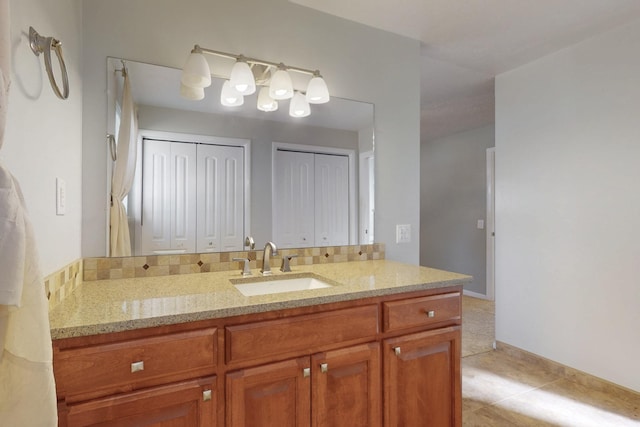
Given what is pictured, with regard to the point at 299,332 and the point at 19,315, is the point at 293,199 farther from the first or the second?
the point at 19,315

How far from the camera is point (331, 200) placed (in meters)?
1.98

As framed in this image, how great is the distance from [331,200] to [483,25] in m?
1.42

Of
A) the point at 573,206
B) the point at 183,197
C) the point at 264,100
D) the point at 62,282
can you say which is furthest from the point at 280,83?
the point at 573,206

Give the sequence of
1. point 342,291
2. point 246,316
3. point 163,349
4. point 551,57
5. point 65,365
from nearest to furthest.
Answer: point 65,365
point 163,349
point 246,316
point 342,291
point 551,57

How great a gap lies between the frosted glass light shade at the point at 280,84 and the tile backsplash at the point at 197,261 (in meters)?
0.82

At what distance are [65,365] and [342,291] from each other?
0.83 m

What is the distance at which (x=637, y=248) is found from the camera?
2031 mm

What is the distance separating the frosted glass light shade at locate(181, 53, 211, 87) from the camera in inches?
60.7

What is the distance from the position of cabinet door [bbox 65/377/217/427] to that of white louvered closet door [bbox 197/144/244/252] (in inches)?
29.5

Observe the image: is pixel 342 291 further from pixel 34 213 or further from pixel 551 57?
pixel 551 57

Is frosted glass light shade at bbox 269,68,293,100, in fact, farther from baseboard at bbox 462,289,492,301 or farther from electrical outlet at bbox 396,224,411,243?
baseboard at bbox 462,289,492,301

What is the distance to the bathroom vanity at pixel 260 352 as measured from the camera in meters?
0.91

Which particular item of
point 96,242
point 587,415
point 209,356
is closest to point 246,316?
point 209,356

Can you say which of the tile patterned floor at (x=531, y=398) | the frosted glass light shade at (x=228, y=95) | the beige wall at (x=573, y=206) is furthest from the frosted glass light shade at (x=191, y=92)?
the beige wall at (x=573, y=206)
